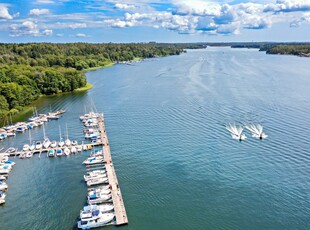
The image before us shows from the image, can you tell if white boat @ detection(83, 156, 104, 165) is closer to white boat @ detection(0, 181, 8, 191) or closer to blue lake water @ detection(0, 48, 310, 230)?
blue lake water @ detection(0, 48, 310, 230)

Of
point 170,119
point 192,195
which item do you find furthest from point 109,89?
point 192,195

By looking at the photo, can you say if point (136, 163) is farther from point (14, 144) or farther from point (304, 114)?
point (304, 114)

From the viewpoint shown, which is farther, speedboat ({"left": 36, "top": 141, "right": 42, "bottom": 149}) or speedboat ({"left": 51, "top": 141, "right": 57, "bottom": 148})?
speedboat ({"left": 51, "top": 141, "right": 57, "bottom": 148})

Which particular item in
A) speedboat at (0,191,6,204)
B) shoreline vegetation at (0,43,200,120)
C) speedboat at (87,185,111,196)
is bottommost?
speedboat at (0,191,6,204)

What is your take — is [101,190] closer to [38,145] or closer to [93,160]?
[93,160]

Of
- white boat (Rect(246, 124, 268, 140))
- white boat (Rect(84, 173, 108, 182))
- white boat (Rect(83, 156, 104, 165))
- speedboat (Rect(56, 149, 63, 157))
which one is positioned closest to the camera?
white boat (Rect(84, 173, 108, 182))

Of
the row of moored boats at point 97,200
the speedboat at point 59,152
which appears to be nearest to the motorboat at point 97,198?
the row of moored boats at point 97,200

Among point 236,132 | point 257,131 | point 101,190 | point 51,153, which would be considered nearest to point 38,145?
point 51,153

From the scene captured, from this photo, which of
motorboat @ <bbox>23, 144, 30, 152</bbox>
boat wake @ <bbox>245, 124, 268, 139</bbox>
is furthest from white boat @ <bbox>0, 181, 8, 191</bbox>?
boat wake @ <bbox>245, 124, 268, 139</bbox>
